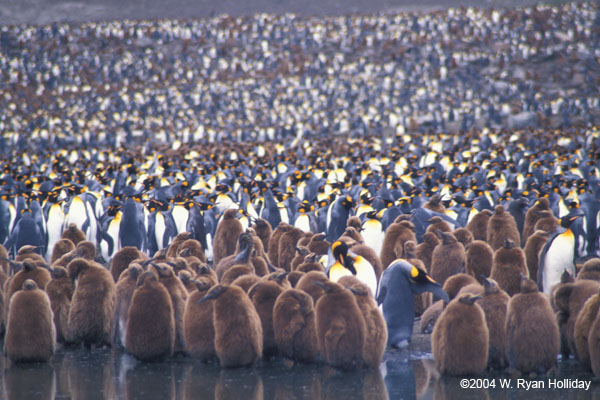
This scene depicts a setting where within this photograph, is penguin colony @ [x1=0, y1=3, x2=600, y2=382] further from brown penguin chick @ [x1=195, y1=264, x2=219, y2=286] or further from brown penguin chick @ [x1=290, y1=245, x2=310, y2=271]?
brown penguin chick @ [x1=290, y1=245, x2=310, y2=271]

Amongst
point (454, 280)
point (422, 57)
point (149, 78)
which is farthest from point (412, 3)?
point (454, 280)

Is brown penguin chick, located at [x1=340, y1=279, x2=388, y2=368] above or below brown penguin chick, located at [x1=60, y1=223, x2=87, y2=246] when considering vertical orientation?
below

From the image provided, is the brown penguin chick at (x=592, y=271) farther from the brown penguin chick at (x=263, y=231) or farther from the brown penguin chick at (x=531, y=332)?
the brown penguin chick at (x=263, y=231)

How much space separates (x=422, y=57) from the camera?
49.5m

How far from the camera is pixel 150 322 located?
19.2ft

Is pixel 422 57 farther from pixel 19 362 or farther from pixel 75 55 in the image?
pixel 19 362

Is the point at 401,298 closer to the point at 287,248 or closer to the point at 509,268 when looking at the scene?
the point at 509,268

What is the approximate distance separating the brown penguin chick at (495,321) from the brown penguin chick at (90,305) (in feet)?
10.6

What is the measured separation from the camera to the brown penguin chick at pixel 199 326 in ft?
19.2

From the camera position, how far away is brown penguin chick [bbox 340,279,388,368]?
5660mm

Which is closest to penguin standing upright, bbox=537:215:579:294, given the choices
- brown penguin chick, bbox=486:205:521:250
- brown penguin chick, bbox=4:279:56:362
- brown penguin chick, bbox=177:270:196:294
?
brown penguin chick, bbox=486:205:521:250

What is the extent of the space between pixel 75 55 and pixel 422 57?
24.8m

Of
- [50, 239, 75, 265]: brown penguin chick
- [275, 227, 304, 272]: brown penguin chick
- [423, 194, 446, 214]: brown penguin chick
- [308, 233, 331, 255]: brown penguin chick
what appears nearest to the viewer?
[308, 233, 331, 255]: brown penguin chick

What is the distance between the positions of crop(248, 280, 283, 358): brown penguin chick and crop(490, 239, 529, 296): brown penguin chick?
2.36 m
